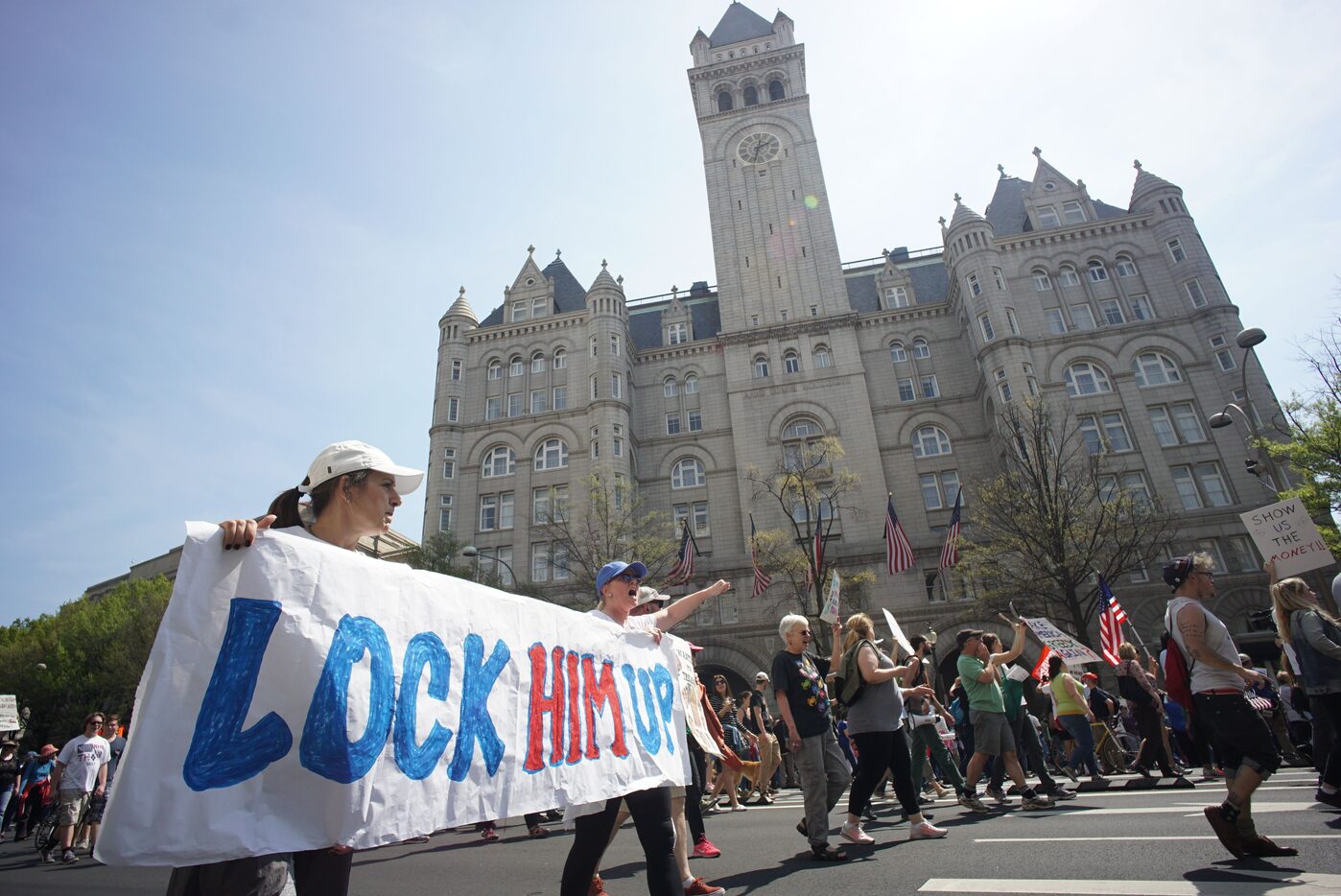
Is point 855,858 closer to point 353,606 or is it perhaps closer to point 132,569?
point 353,606

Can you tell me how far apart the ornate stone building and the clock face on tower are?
0.49 ft

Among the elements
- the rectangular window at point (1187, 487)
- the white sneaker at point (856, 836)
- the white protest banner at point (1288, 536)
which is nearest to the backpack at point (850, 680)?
the white sneaker at point (856, 836)

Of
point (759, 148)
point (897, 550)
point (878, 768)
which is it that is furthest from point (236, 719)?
point (759, 148)

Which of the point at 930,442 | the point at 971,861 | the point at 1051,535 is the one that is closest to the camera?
the point at 971,861

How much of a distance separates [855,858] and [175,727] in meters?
5.39

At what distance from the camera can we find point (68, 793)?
10.4 meters

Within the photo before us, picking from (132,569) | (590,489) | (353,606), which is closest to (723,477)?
(590,489)

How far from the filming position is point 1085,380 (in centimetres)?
3594

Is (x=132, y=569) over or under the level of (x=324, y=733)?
over

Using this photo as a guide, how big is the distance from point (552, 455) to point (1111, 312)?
106 ft

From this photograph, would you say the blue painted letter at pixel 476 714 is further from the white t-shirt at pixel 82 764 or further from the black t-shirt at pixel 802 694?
the white t-shirt at pixel 82 764

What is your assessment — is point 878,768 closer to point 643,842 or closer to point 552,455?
point 643,842

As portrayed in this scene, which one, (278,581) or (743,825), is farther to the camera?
(743,825)

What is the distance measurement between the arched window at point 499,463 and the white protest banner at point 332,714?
37.6 m
